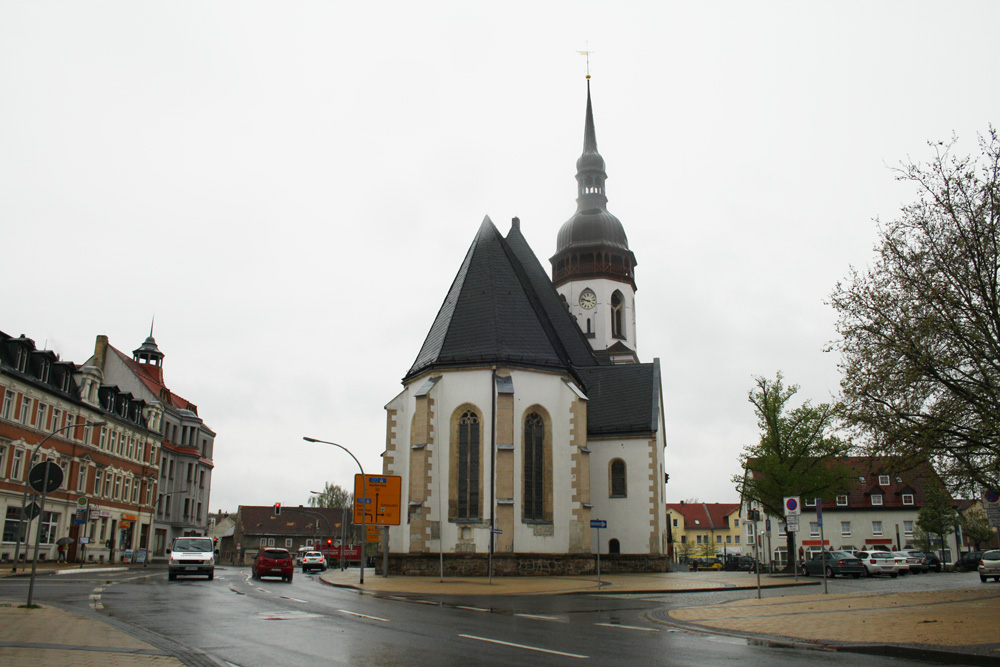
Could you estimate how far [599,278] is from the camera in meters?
57.5

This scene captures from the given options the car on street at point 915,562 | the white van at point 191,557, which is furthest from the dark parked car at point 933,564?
the white van at point 191,557

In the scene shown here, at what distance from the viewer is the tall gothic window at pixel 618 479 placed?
39.5 meters

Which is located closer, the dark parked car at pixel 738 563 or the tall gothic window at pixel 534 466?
the tall gothic window at pixel 534 466

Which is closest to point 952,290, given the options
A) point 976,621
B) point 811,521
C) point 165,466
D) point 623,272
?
point 976,621

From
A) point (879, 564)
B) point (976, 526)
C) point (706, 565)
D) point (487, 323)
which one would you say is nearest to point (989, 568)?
point (879, 564)

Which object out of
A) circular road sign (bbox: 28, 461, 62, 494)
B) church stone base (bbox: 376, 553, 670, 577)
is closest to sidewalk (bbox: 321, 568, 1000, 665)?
church stone base (bbox: 376, 553, 670, 577)

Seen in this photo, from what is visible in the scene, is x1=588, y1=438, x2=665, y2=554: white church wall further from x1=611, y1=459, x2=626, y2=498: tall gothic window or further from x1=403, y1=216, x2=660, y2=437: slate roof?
x1=403, y1=216, x2=660, y2=437: slate roof

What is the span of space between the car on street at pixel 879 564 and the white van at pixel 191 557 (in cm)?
2797

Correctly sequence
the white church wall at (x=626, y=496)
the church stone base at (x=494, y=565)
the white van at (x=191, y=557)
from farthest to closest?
the white church wall at (x=626, y=496), the church stone base at (x=494, y=565), the white van at (x=191, y=557)

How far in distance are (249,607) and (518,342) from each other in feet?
68.4

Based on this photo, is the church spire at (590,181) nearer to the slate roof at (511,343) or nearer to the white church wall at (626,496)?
the slate roof at (511,343)

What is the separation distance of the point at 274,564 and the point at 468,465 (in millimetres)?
8584

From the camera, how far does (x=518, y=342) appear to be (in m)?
35.7

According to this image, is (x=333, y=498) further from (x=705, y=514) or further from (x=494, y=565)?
(x=494, y=565)
